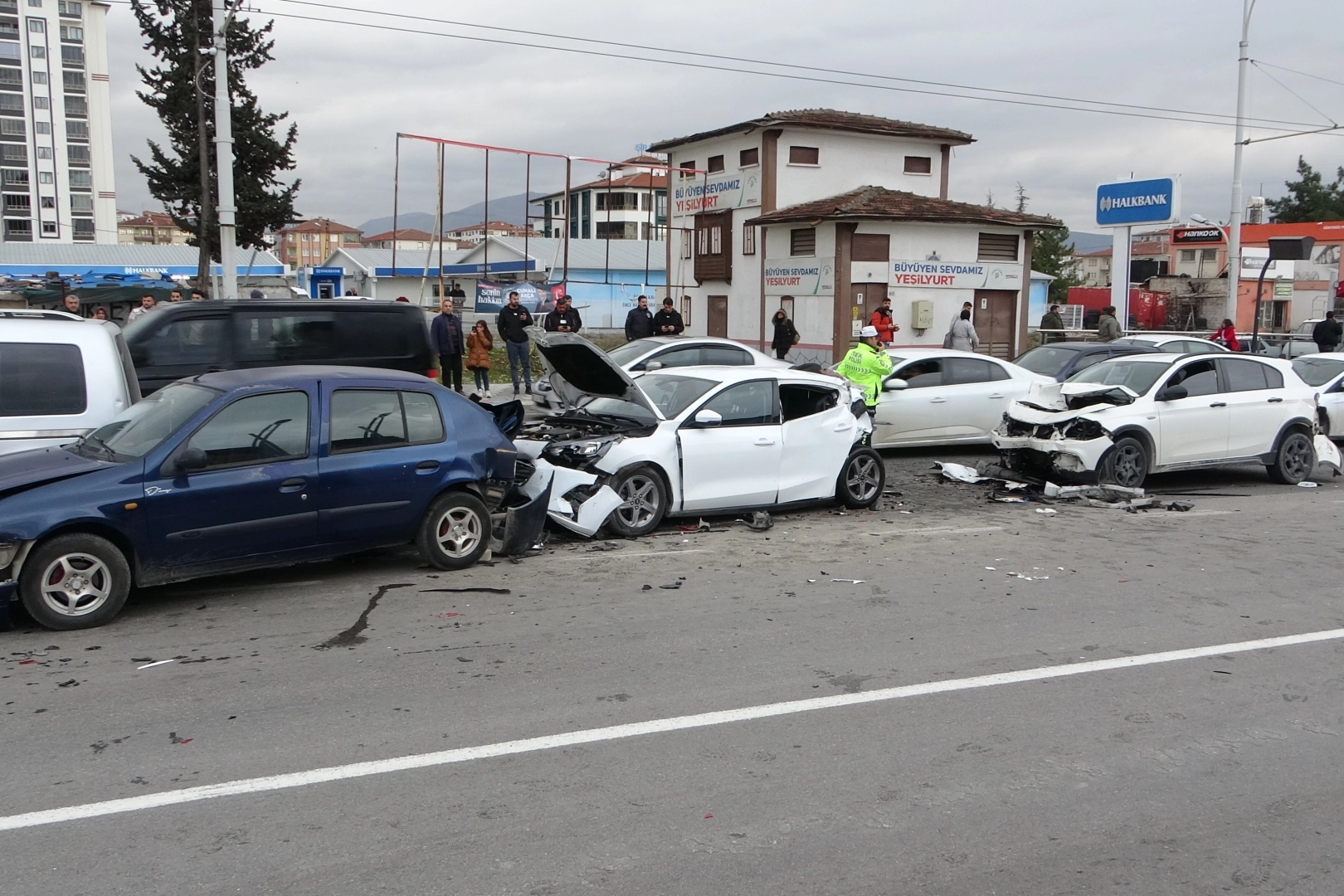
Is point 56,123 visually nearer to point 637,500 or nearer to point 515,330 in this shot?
point 515,330

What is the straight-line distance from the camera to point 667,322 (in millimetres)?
20453

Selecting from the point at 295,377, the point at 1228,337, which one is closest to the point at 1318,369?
the point at 1228,337

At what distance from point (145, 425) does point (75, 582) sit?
47.9 inches

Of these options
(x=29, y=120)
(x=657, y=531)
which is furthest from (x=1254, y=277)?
(x=29, y=120)

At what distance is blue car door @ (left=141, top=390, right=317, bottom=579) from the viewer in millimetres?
6801

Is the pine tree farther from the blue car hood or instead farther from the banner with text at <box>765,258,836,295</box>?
the blue car hood

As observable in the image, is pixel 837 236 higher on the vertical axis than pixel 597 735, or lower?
higher

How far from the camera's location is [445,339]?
17.2m

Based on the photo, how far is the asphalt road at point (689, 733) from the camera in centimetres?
388

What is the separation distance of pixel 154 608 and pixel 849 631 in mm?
4543

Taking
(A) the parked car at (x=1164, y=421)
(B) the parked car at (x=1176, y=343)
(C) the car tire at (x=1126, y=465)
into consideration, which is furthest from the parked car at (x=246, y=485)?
(B) the parked car at (x=1176, y=343)

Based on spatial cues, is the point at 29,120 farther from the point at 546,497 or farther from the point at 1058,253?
the point at 546,497

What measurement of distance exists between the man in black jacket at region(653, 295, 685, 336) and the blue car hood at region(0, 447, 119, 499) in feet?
45.7

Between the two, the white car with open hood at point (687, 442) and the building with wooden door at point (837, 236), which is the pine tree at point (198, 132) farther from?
the white car with open hood at point (687, 442)
